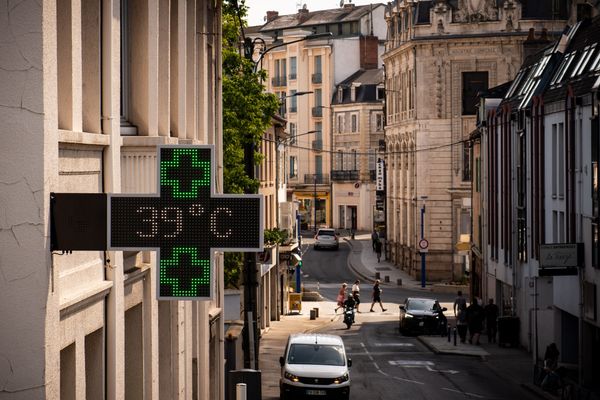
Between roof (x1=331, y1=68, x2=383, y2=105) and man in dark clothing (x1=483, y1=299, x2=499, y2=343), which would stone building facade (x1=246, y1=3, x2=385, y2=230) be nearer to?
roof (x1=331, y1=68, x2=383, y2=105)

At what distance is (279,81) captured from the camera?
12238 centimetres

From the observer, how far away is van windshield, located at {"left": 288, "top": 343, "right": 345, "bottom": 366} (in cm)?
2839

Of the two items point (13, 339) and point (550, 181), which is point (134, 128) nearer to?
point (13, 339)

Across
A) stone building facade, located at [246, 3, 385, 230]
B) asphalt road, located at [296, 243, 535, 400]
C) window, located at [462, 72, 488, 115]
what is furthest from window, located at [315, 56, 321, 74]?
asphalt road, located at [296, 243, 535, 400]

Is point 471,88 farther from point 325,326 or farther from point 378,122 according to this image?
point 378,122

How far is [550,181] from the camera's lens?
3706cm

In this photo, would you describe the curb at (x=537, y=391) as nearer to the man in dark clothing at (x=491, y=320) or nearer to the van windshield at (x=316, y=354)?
the van windshield at (x=316, y=354)

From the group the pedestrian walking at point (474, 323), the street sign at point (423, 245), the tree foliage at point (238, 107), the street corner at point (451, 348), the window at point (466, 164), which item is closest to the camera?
the tree foliage at point (238, 107)

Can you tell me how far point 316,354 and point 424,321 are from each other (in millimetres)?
18271

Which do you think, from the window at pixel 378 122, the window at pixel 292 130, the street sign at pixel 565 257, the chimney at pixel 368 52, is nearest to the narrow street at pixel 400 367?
the street sign at pixel 565 257

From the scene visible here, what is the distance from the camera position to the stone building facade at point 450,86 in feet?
240

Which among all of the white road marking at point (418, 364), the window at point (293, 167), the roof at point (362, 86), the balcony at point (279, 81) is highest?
the balcony at point (279, 81)

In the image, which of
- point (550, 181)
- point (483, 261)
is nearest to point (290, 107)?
point (483, 261)

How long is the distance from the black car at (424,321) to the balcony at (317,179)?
71.6 m
